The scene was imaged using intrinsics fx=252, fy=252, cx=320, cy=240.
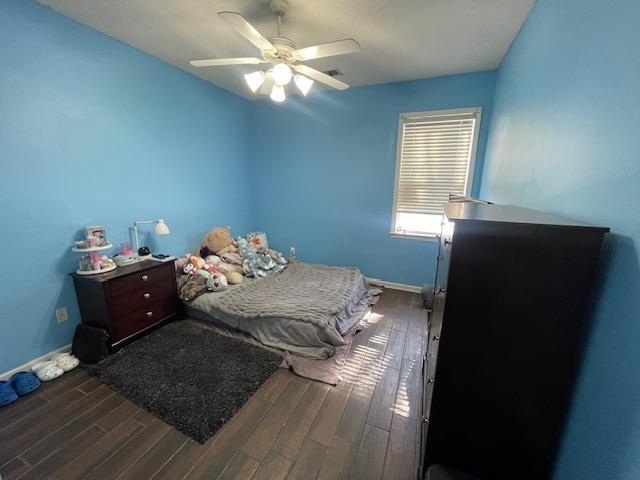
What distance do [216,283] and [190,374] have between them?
3.32ft

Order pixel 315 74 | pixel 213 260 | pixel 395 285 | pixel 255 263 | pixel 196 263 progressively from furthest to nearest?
pixel 395 285 < pixel 255 263 < pixel 213 260 < pixel 196 263 < pixel 315 74

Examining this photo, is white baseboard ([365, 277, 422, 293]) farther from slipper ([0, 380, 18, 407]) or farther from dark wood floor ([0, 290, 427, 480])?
slipper ([0, 380, 18, 407])

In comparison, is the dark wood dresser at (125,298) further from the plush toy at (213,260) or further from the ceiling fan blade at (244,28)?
the ceiling fan blade at (244,28)

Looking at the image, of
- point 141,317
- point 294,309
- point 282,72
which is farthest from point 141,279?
point 282,72

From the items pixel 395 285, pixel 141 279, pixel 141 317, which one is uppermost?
pixel 141 279

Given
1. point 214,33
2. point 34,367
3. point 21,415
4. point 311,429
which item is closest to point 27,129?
point 214,33

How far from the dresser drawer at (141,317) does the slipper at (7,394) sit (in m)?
0.56

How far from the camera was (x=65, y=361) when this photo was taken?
6.44 ft

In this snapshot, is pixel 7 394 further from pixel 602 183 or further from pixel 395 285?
pixel 395 285

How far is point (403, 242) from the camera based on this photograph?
342 cm

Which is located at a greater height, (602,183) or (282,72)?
(282,72)

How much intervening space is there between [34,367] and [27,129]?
176 centimetres

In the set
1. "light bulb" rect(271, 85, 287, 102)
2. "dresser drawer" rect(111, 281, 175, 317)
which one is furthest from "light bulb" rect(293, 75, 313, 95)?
"dresser drawer" rect(111, 281, 175, 317)

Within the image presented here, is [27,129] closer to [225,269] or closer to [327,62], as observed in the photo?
[225,269]
